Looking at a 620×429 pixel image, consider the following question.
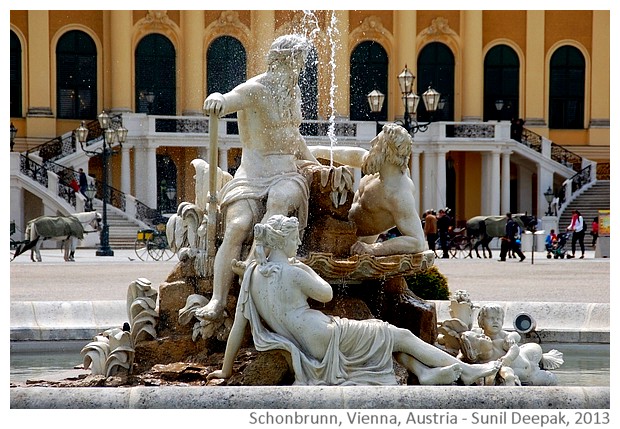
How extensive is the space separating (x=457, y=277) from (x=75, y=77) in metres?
25.3

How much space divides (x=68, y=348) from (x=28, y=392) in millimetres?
3645

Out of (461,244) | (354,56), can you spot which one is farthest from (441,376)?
(354,56)

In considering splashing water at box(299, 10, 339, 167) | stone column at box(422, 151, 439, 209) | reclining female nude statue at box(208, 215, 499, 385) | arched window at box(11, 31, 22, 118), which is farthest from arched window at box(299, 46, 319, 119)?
reclining female nude statue at box(208, 215, 499, 385)

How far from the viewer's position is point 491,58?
46.4 m

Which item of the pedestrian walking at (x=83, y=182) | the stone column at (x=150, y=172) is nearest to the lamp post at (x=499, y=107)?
the stone column at (x=150, y=172)

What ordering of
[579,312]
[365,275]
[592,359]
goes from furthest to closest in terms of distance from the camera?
[579,312]
[592,359]
[365,275]

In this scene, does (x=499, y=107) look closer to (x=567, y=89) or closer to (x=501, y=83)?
(x=501, y=83)

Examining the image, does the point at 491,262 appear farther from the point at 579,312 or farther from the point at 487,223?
the point at 579,312

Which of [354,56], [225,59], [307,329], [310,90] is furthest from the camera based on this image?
[354,56]

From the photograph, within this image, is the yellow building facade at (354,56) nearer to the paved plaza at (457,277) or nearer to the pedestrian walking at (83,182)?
the pedestrian walking at (83,182)

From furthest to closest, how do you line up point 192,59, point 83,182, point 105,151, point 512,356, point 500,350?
point 192,59
point 83,182
point 105,151
point 500,350
point 512,356

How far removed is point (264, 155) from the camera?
8.90 m

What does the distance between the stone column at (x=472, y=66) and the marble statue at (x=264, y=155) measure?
3659 centimetres

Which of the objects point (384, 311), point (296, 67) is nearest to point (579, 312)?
point (384, 311)
